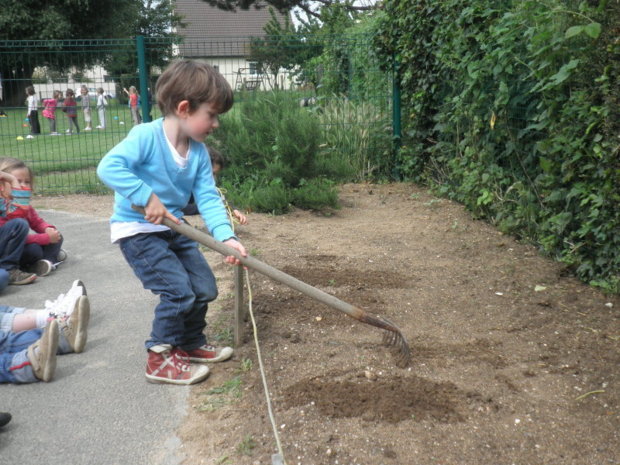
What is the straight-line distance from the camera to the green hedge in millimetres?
3969

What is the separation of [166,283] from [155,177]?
0.52 meters

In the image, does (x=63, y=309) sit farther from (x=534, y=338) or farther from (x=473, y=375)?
(x=534, y=338)

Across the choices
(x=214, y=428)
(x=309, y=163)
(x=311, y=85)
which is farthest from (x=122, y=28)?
(x=214, y=428)

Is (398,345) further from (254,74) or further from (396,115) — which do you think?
(254,74)

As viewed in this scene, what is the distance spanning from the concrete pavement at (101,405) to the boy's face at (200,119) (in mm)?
1252

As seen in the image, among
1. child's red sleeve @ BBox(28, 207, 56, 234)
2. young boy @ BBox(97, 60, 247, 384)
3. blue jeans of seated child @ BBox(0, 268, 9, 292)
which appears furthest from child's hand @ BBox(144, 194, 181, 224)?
child's red sleeve @ BBox(28, 207, 56, 234)

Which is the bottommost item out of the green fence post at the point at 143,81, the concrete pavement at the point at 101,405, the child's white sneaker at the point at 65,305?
the concrete pavement at the point at 101,405

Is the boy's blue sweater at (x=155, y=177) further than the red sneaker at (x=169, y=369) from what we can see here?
No

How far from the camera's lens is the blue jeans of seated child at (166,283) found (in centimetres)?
304

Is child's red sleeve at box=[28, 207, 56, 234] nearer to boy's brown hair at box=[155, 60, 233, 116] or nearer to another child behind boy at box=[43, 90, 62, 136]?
boy's brown hair at box=[155, 60, 233, 116]

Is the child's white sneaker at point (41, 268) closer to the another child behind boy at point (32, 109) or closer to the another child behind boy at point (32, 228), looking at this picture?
the another child behind boy at point (32, 228)

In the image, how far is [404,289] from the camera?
438cm

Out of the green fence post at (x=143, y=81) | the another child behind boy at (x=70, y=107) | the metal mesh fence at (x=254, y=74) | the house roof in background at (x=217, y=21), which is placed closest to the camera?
the green fence post at (x=143, y=81)

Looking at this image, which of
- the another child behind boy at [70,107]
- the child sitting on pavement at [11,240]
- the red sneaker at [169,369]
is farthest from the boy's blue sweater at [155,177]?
the another child behind boy at [70,107]
